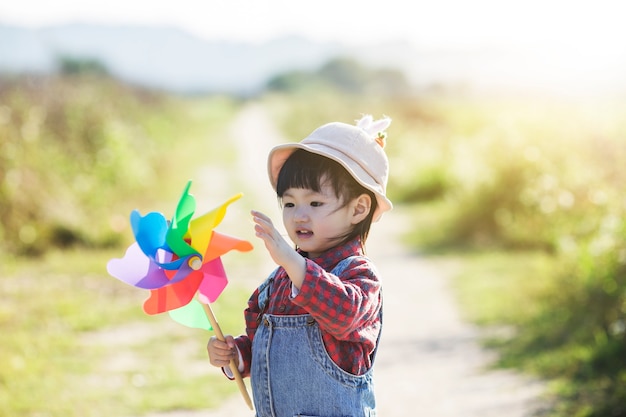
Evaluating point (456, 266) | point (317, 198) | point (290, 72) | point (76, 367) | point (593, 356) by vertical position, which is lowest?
point (317, 198)

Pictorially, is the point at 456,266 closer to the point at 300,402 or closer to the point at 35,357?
the point at 35,357

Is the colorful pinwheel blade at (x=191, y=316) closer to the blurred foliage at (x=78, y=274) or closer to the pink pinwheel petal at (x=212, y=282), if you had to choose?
the pink pinwheel petal at (x=212, y=282)

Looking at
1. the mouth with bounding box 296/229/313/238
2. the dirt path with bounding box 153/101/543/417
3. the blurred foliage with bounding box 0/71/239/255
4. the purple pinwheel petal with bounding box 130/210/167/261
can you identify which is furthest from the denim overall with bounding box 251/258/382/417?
the blurred foliage with bounding box 0/71/239/255

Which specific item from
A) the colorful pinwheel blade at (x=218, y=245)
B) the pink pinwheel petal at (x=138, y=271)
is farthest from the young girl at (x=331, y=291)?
the pink pinwheel petal at (x=138, y=271)

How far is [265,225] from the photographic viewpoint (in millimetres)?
2121

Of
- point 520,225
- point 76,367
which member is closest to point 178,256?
point 76,367

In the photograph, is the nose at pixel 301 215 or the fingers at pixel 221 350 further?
the fingers at pixel 221 350

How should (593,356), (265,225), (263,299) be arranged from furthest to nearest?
(593,356) < (263,299) < (265,225)

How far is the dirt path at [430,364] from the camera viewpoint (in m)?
4.69

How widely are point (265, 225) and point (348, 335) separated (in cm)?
39

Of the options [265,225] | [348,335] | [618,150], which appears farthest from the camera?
[618,150]

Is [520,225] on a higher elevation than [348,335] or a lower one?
→ higher

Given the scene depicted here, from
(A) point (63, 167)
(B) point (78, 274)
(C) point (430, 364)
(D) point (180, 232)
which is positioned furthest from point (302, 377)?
(A) point (63, 167)

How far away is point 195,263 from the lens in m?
2.33
